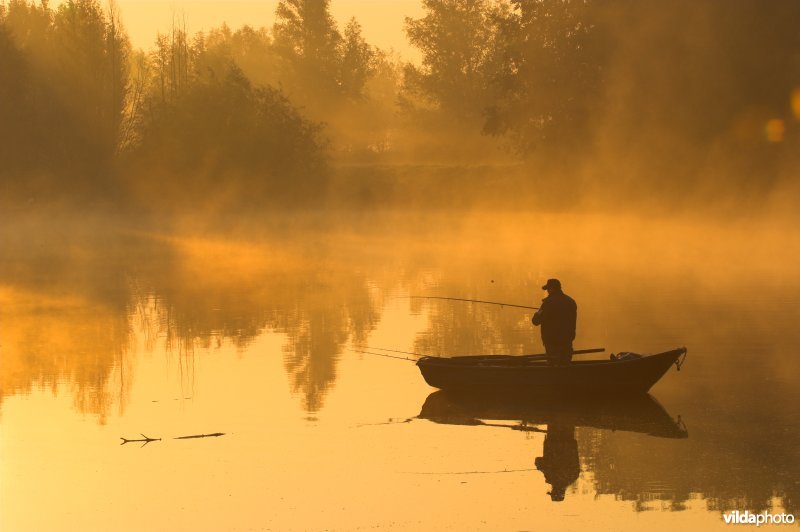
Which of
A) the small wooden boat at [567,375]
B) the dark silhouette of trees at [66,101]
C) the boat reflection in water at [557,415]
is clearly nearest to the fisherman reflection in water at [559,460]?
the boat reflection in water at [557,415]

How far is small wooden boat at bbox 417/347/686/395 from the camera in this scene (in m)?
20.4

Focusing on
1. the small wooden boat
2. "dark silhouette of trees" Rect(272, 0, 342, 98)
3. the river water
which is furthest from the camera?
"dark silhouette of trees" Rect(272, 0, 342, 98)

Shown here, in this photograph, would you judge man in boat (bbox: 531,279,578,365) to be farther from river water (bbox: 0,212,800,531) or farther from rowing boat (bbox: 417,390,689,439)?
river water (bbox: 0,212,800,531)

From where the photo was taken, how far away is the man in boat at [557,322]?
68.1ft

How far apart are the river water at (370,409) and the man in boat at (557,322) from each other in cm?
89

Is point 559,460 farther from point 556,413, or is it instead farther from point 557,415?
point 556,413

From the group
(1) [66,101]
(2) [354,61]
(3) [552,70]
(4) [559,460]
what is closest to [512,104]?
(3) [552,70]

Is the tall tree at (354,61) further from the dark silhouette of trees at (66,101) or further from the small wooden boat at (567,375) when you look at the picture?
the small wooden boat at (567,375)

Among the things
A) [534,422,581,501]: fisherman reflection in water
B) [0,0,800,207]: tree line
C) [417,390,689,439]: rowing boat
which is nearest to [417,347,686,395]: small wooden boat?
[417,390,689,439]: rowing boat

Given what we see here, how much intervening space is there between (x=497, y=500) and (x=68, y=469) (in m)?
5.70

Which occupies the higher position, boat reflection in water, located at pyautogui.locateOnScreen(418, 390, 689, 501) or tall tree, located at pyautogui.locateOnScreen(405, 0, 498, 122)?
tall tree, located at pyautogui.locateOnScreen(405, 0, 498, 122)

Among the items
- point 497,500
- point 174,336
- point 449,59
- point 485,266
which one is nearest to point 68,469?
point 497,500

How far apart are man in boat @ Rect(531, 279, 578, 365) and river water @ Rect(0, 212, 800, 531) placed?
892mm

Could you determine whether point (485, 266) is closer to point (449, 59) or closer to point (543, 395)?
point (543, 395)
